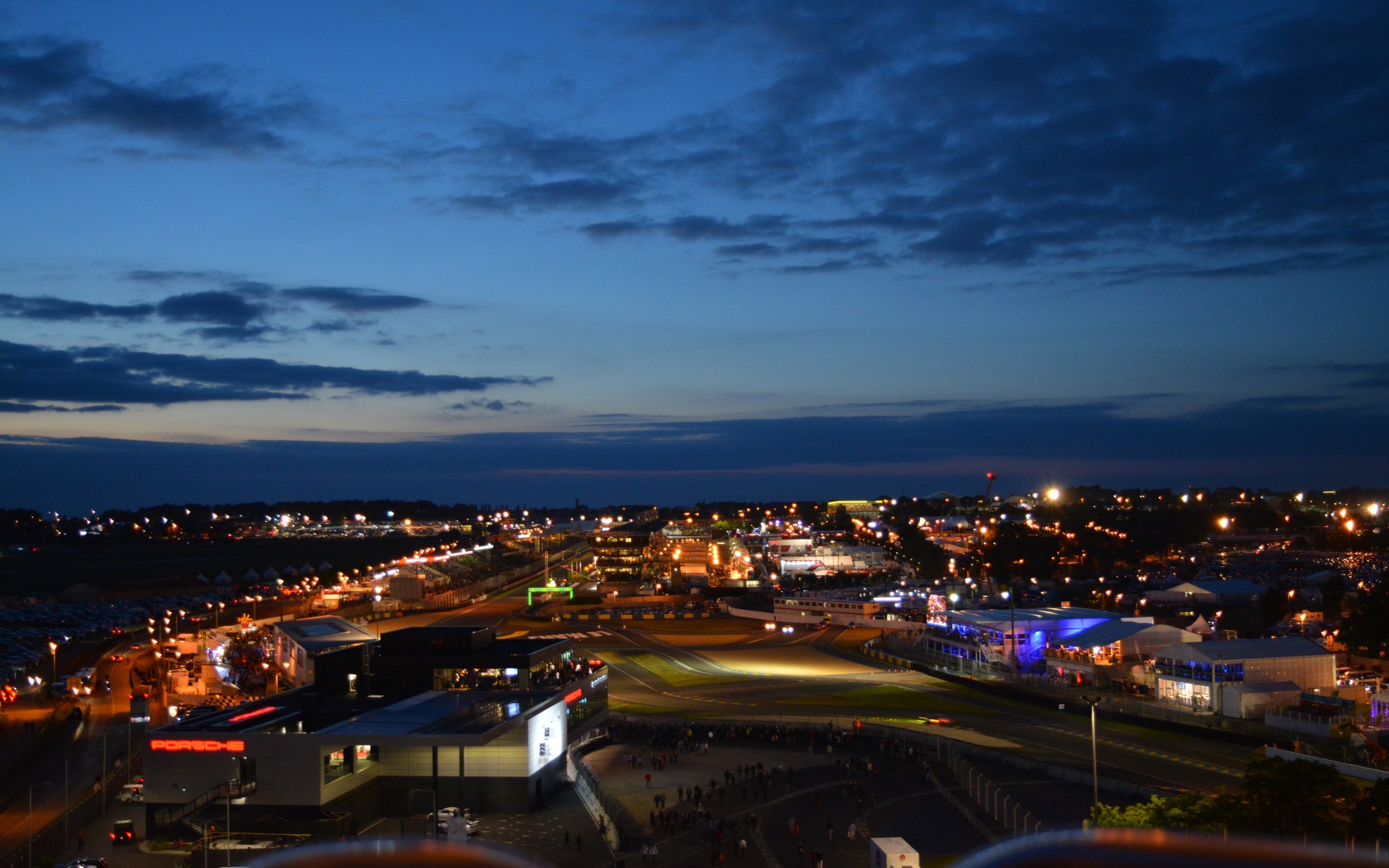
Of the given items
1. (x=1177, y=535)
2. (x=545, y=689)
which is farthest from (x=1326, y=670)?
(x=1177, y=535)

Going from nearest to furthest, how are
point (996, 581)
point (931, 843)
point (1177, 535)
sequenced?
point (931, 843)
point (996, 581)
point (1177, 535)

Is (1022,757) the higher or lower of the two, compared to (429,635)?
lower

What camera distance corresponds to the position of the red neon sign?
23556 millimetres

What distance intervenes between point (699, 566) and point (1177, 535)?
54481 mm

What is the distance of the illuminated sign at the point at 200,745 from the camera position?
2148cm

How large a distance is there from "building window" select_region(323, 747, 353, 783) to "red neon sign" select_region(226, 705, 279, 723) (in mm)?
3020

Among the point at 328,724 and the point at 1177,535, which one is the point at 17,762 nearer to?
the point at 328,724

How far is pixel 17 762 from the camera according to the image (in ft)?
92.7

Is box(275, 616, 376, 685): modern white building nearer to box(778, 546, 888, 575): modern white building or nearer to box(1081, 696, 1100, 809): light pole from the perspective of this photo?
box(1081, 696, 1100, 809): light pole

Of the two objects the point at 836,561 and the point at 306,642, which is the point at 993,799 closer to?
the point at 306,642

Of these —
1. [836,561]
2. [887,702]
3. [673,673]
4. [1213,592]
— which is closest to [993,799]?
[887,702]

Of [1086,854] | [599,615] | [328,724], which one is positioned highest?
[1086,854]

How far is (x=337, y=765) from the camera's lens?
72.3 feet

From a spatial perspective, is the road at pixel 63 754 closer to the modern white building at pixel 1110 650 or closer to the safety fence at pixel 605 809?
the safety fence at pixel 605 809
